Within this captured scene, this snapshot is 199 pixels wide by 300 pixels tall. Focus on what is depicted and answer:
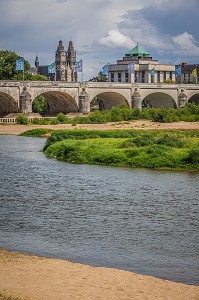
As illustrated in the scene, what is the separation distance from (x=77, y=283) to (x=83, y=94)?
99761 millimetres

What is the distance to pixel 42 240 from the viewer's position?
25516mm

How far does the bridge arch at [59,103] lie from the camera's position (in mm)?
118375

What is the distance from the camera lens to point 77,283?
1934cm

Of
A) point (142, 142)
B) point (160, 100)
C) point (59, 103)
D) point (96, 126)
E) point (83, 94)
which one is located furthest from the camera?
point (160, 100)

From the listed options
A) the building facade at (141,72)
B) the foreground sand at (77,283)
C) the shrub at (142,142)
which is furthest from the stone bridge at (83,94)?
the foreground sand at (77,283)

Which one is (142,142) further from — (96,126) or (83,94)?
(83,94)

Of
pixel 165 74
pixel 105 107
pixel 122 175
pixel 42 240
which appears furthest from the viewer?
pixel 165 74

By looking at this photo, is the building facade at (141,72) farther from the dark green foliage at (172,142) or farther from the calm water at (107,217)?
the calm water at (107,217)

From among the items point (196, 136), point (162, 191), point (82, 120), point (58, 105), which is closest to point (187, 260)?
point (162, 191)

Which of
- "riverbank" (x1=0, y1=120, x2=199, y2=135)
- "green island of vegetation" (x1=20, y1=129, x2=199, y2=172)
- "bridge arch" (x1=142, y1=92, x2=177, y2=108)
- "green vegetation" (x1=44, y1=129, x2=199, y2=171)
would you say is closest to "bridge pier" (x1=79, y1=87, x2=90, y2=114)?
"riverbank" (x1=0, y1=120, x2=199, y2=135)

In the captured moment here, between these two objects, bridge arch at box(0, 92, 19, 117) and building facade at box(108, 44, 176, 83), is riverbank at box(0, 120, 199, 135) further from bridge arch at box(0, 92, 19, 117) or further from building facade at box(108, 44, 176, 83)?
building facade at box(108, 44, 176, 83)

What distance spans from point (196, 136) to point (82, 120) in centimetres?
3634

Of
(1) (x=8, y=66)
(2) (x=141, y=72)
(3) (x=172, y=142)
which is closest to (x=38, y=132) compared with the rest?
(3) (x=172, y=142)

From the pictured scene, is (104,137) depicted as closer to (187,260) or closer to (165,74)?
(187,260)
